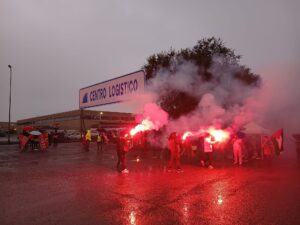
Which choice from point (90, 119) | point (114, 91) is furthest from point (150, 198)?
point (90, 119)

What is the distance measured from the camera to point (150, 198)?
6.97 metres

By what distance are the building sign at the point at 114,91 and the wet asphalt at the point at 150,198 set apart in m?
5.73

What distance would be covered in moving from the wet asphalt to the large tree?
865 centimetres

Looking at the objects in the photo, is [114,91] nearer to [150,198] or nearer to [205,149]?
[205,149]

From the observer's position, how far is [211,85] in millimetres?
18219

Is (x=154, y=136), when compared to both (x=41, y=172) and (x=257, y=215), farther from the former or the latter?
(x=257, y=215)

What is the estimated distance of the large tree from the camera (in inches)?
739

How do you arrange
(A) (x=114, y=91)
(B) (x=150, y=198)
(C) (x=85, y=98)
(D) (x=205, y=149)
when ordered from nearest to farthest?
(B) (x=150, y=198) → (D) (x=205, y=149) → (A) (x=114, y=91) → (C) (x=85, y=98)

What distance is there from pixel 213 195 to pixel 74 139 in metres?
37.9

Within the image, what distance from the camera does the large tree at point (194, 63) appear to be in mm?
18781

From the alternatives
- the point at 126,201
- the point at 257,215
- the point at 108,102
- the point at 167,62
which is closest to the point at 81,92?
the point at 108,102

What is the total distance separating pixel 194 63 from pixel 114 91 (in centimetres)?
794

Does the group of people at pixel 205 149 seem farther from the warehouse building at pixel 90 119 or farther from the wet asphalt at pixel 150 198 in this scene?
the warehouse building at pixel 90 119

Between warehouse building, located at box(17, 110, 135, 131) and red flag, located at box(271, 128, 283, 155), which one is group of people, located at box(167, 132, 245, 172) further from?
warehouse building, located at box(17, 110, 135, 131)
